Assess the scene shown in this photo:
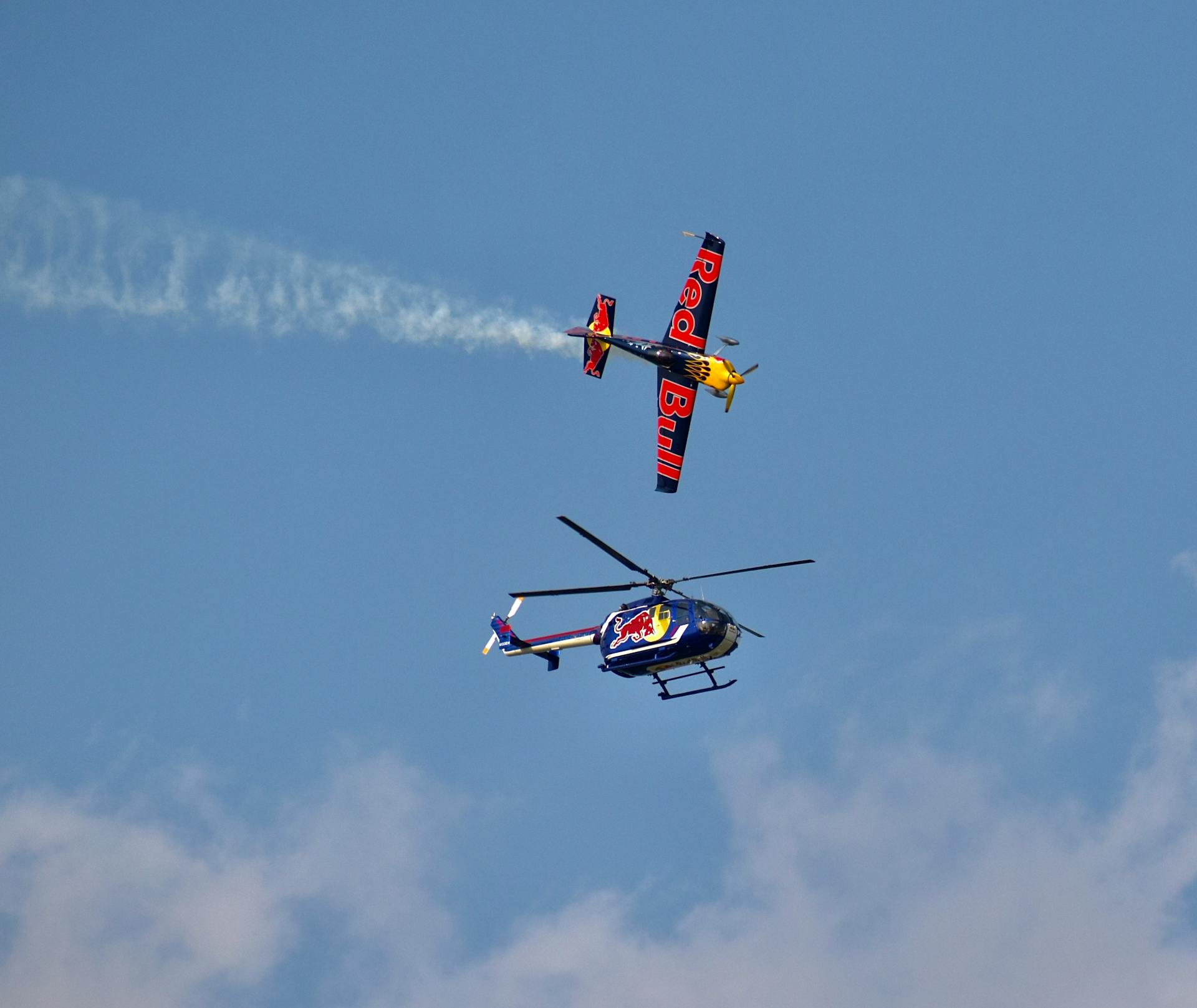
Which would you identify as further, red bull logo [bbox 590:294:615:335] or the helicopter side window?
red bull logo [bbox 590:294:615:335]

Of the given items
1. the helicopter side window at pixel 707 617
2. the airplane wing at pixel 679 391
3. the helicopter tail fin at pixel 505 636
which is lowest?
the helicopter side window at pixel 707 617

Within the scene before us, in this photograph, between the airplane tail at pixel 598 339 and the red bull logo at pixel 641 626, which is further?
the airplane tail at pixel 598 339

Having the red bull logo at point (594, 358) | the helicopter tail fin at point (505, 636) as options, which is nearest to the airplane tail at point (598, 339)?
the red bull logo at point (594, 358)

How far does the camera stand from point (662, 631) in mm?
63156

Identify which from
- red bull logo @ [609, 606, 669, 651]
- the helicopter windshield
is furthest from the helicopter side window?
red bull logo @ [609, 606, 669, 651]

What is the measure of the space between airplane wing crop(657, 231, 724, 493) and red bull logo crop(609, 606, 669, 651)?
17839mm

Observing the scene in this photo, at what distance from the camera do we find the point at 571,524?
58594 mm

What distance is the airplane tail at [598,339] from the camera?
79.9 m

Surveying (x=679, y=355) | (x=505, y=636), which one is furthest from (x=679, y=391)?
(x=505, y=636)

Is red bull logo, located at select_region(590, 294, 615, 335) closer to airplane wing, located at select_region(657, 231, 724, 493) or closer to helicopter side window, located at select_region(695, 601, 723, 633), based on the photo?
airplane wing, located at select_region(657, 231, 724, 493)

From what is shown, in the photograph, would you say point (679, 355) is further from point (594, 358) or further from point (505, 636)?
point (505, 636)

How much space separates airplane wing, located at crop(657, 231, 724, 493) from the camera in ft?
267

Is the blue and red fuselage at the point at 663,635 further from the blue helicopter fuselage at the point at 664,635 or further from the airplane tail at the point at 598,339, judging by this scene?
the airplane tail at the point at 598,339

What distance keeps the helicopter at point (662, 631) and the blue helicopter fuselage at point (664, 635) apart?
2 cm
